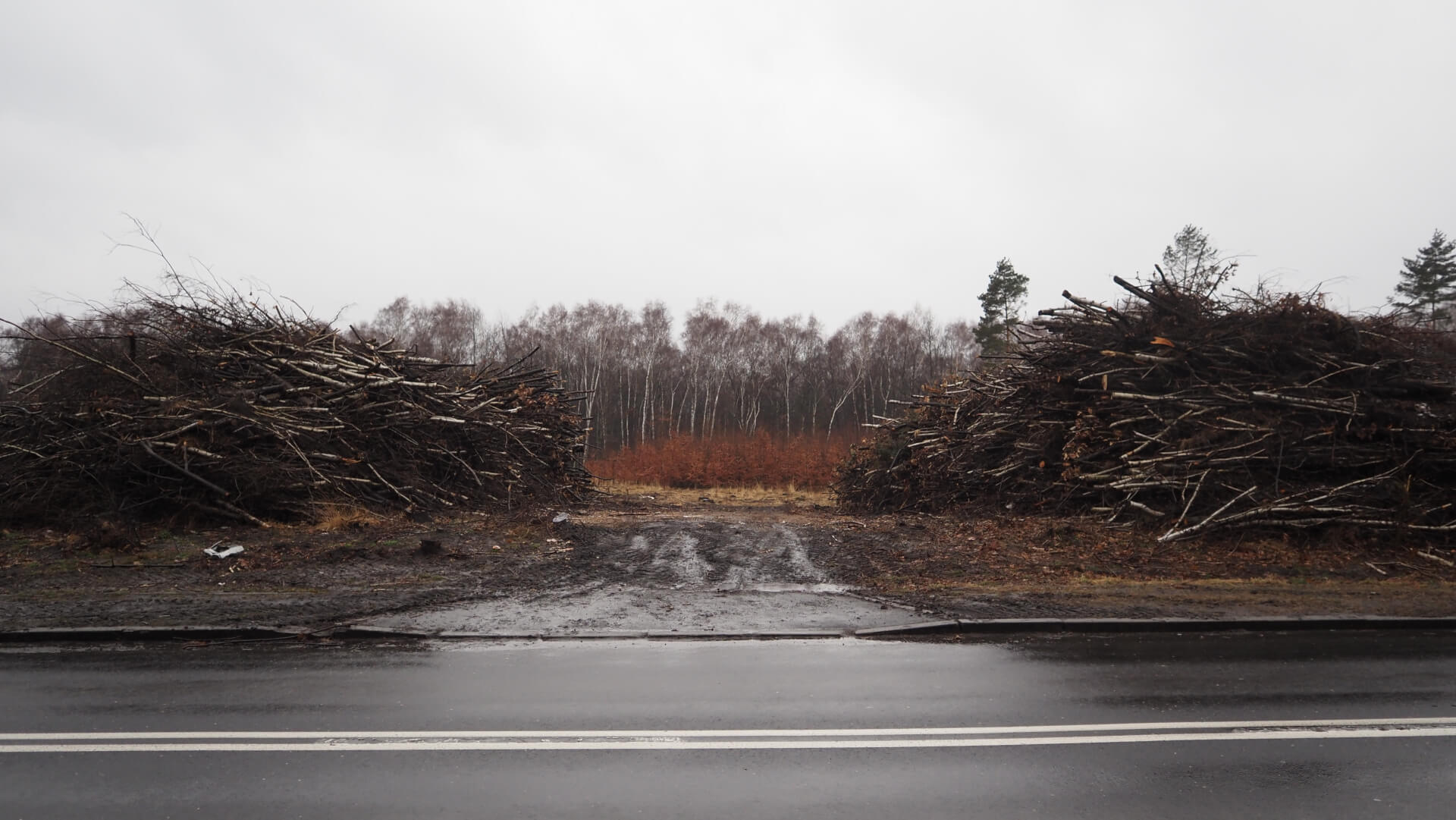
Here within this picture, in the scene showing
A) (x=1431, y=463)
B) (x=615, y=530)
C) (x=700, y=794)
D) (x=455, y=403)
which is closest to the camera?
(x=700, y=794)

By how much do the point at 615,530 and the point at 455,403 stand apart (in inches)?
232

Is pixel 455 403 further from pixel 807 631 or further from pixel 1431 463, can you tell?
pixel 1431 463

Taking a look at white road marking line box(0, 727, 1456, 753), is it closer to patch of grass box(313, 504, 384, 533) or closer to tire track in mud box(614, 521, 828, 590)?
tire track in mud box(614, 521, 828, 590)

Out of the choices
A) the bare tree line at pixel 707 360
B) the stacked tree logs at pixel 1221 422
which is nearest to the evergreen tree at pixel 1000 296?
the bare tree line at pixel 707 360

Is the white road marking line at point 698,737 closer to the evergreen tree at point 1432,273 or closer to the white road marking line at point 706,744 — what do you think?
the white road marking line at point 706,744

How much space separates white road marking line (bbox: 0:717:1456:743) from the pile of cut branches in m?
9.53

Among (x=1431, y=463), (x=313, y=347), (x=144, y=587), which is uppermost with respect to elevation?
(x=313, y=347)

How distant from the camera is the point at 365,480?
15.1 metres

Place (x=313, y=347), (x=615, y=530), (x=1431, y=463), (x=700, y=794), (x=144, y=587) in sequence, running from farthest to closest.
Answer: (x=313, y=347) → (x=615, y=530) → (x=1431, y=463) → (x=144, y=587) → (x=700, y=794)

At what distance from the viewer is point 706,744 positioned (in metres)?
4.90

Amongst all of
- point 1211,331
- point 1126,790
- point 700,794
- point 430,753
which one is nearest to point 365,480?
point 430,753

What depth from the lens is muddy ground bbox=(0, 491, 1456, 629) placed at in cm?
875

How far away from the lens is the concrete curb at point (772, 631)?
7590 mm

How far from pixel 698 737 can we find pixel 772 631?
2.96m
